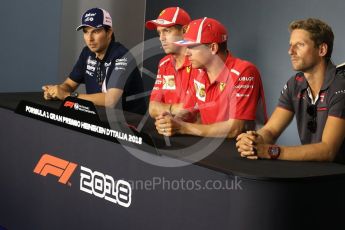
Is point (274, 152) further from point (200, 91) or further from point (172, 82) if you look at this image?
point (172, 82)

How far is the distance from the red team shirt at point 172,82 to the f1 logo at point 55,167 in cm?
81

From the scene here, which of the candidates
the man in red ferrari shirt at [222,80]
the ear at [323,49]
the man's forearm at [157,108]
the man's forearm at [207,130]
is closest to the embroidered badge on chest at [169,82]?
the man's forearm at [157,108]

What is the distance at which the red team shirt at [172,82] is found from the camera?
130 inches

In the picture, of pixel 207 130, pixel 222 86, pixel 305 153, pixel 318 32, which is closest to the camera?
pixel 305 153

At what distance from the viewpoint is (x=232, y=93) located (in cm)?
278

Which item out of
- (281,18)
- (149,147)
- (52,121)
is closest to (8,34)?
(281,18)

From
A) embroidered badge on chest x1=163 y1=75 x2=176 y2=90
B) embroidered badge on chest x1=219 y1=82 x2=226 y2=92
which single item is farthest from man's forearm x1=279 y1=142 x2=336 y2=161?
embroidered badge on chest x1=163 y1=75 x2=176 y2=90

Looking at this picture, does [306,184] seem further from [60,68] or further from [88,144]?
[60,68]

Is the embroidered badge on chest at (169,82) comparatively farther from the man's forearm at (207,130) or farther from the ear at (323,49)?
the ear at (323,49)

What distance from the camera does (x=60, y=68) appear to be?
5336mm

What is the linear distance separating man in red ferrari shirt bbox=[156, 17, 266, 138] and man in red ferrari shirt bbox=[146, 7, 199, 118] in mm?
318

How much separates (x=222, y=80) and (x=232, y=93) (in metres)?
0.09

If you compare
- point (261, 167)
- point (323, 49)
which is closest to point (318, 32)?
point (323, 49)

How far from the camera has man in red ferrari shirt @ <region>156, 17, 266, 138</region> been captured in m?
2.72
